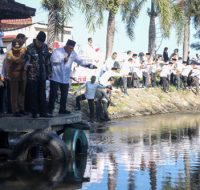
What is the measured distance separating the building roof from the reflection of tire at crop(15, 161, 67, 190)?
3.98 m

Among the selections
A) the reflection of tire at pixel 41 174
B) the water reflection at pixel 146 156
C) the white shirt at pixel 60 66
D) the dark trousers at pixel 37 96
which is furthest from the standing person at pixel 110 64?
the reflection of tire at pixel 41 174

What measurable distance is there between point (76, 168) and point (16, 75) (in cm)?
247

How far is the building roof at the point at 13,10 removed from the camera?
632 inches

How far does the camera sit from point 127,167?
13.3 m

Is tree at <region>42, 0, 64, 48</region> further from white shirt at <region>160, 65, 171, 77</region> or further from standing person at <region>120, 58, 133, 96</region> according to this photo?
white shirt at <region>160, 65, 171, 77</region>

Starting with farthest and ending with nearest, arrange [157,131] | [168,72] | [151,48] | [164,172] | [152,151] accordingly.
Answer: [151,48] → [168,72] → [157,131] → [152,151] → [164,172]

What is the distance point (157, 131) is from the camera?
21.9 m

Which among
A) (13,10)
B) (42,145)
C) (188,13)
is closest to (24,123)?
(42,145)

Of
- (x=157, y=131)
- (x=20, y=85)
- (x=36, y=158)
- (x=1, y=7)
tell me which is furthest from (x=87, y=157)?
(x=157, y=131)

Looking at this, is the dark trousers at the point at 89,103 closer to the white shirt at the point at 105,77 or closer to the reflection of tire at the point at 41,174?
the white shirt at the point at 105,77

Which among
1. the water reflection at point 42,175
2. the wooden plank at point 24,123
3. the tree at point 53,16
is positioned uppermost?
the tree at point 53,16

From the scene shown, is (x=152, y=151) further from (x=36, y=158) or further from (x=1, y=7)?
(x=1, y=7)

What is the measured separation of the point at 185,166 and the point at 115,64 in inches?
718

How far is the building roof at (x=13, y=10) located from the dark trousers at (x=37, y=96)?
7.98 feet
